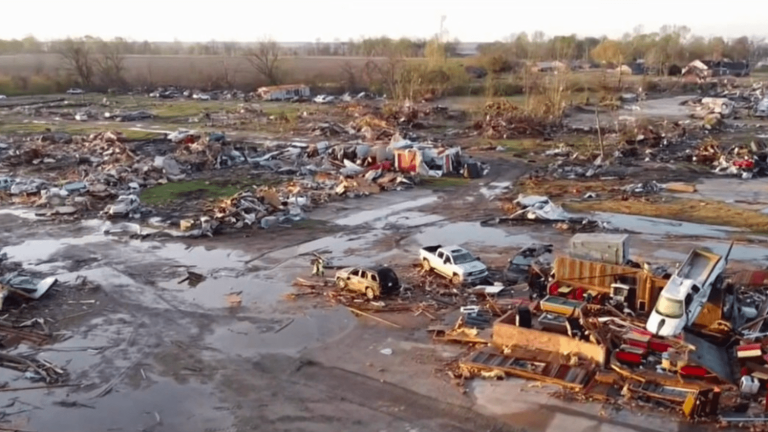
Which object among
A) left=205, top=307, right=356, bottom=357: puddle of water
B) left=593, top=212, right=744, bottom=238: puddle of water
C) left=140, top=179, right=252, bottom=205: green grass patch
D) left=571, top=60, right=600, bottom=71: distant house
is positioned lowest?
left=205, top=307, right=356, bottom=357: puddle of water

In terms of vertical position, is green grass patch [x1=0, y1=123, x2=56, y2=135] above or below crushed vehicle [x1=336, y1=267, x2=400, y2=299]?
above

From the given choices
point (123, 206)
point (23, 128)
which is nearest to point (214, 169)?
point (123, 206)

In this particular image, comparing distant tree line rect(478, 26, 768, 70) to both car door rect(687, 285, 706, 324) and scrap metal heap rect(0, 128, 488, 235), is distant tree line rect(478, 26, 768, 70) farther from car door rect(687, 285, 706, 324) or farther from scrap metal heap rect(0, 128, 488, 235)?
car door rect(687, 285, 706, 324)

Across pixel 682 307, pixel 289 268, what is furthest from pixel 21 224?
pixel 682 307

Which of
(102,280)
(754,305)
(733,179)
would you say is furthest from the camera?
(733,179)

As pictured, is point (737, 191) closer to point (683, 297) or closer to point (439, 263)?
point (439, 263)

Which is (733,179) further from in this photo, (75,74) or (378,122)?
(75,74)

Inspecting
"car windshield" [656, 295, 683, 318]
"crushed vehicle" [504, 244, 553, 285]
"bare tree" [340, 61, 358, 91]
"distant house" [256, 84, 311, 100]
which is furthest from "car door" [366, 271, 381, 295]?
"bare tree" [340, 61, 358, 91]
